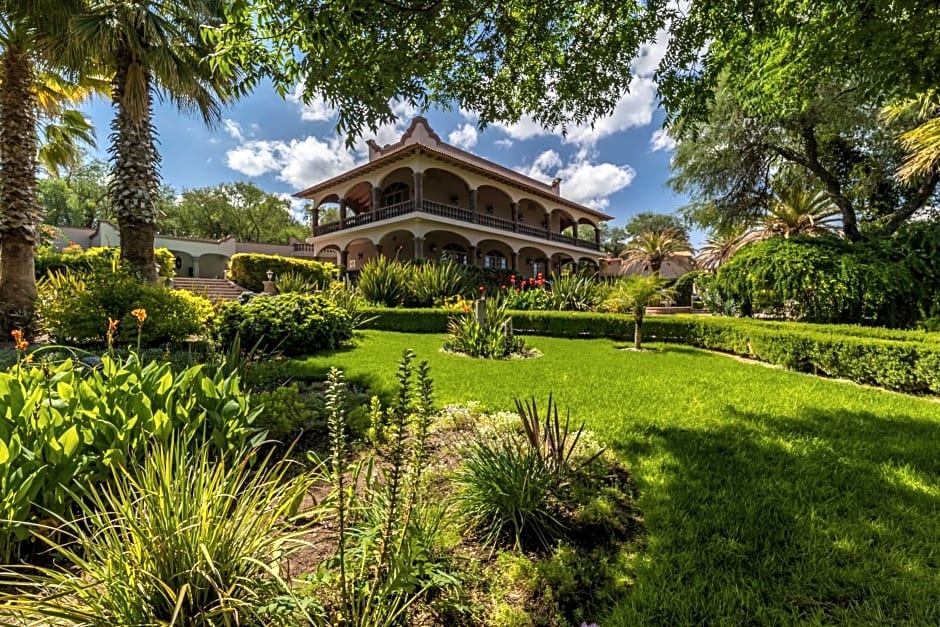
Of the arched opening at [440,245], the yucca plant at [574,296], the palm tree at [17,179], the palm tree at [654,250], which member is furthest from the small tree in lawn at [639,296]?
the palm tree at [654,250]

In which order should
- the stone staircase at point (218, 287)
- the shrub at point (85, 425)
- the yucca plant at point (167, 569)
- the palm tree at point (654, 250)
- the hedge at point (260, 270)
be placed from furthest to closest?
the palm tree at point (654, 250) < the hedge at point (260, 270) < the stone staircase at point (218, 287) < the shrub at point (85, 425) < the yucca plant at point (167, 569)

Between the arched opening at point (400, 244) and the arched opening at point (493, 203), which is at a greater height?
the arched opening at point (493, 203)

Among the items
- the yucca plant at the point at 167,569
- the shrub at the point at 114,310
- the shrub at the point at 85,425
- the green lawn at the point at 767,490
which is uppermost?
the shrub at the point at 114,310

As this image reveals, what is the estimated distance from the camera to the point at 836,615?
5.73 ft

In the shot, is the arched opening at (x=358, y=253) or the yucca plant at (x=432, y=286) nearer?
the yucca plant at (x=432, y=286)

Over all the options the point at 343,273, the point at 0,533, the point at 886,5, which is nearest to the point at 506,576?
the point at 0,533

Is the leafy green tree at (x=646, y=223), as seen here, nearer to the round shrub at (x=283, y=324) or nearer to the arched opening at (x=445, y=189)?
the arched opening at (x=445, y=189)

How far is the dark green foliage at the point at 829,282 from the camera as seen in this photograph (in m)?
8.93

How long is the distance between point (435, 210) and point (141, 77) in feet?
42.2

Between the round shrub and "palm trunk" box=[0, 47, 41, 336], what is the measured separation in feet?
14.8

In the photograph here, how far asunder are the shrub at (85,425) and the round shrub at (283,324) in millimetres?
4950

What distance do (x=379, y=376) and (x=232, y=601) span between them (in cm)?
466

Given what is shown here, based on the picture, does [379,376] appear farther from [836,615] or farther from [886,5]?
[886,5]

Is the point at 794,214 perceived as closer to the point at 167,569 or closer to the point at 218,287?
the point at 167,569
